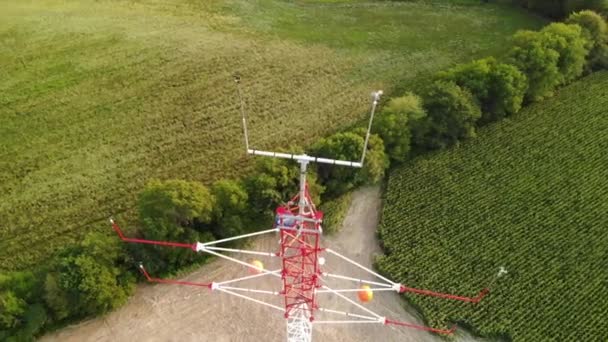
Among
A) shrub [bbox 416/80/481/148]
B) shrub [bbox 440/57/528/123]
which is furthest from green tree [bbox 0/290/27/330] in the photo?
shrub [bbox 440/57/528/123]

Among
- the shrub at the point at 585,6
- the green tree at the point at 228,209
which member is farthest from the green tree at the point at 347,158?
the shrub at the point at 585,6

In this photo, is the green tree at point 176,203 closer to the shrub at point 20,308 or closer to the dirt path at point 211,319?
the dirt path at point 211,319

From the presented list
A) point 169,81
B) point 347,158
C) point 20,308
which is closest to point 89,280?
point 20,308

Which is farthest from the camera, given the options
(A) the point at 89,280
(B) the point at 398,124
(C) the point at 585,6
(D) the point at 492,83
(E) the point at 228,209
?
(C) the point at 585,6

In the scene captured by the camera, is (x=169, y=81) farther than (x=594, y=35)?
Yes

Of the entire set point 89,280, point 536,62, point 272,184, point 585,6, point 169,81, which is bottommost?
point 89,280

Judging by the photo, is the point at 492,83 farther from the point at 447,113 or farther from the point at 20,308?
the point at 20,308

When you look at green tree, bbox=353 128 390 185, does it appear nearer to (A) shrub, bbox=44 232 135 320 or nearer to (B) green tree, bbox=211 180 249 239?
(B) green tree, bbox=211 180 249 239

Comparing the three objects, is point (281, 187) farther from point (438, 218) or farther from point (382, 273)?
point (438, 218)
